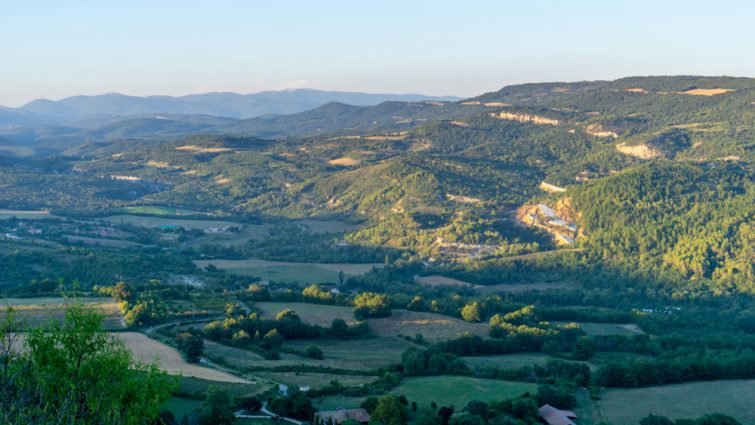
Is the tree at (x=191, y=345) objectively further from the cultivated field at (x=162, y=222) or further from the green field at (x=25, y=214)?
the green field at (x=25, y=214)

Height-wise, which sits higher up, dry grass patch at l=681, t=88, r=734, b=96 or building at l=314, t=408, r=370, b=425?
dry grass patch at l=681, t=88, r=734, b=96

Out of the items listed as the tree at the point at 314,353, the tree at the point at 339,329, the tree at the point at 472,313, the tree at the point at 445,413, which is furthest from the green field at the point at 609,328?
the tree at the point at 445,413

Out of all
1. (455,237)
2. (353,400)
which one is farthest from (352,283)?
(353,400)

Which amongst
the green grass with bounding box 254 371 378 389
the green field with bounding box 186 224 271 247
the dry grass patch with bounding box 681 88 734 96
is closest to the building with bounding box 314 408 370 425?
the green grass with bounding box 254 371 378 389

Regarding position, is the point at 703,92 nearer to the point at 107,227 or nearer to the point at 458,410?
the point at 107,227

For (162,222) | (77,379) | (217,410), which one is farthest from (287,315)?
(162,222)

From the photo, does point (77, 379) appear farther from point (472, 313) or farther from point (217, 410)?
point (472, 313)

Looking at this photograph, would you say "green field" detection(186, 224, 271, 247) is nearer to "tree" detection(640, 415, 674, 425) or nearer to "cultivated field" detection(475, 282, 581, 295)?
"cultivated field" detection(475, 282, 581, 295)
